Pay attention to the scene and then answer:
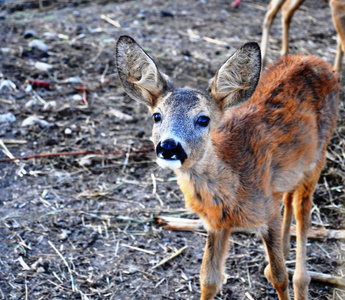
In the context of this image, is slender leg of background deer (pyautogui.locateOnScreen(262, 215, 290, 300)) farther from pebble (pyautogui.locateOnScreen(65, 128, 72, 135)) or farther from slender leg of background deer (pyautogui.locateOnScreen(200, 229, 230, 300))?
pebble (pyautogui.locateOnScreen(65, 128, 72, 135))

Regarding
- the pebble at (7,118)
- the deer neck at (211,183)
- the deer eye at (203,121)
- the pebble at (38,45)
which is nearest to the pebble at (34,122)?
the pebble at (7,118)

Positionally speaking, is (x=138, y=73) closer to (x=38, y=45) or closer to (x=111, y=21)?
(x=38, y=45)

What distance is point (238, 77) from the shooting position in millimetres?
3941

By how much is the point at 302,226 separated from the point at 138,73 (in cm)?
196

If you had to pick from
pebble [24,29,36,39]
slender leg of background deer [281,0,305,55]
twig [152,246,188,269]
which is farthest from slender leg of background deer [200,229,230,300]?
pebble [24,29,36,39]

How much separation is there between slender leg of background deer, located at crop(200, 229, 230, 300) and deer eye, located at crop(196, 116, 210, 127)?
2.93 ft

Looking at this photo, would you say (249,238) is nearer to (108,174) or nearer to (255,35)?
(108,174)

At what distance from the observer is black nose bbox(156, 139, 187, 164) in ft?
10.9

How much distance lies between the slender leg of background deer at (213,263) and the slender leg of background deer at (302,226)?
701 millimetres

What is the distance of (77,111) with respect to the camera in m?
6.65

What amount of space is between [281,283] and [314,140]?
4.09ft

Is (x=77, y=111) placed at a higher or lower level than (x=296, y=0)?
lower

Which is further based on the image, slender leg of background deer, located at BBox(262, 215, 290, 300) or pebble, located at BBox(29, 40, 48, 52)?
pebble, located at BBox(29, 40, 48, 52)

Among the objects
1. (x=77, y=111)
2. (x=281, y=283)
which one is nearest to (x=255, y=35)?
(x=77, y=111)
